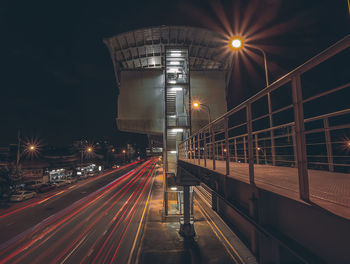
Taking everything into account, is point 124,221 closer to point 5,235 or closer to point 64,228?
point 64,228

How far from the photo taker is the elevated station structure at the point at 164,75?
20.9 metres

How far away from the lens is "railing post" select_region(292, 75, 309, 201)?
5.44ft

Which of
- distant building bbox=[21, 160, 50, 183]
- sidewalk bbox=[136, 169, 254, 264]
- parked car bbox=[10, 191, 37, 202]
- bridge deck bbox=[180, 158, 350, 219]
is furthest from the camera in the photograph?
distant building bbox=[21, 160, 50, 183]

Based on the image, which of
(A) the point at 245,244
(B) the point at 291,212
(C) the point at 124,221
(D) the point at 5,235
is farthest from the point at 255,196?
(D) the point at 5,235

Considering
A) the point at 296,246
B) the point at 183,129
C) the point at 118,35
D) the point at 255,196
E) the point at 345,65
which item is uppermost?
the point at 118,35

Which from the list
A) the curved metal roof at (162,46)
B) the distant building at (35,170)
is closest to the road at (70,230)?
the distant building at (35,170)

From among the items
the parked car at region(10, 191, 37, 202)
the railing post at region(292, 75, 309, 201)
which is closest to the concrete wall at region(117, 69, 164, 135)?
the parked car at region(10, 191, 37, 202)

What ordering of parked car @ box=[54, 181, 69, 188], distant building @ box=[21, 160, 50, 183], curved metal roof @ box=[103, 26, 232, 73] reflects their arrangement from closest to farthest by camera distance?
curved metal roof @ box=[103, 26, 232, 73], distant building @ box=[21, 160, 50, 183], parked car @ box=[54, 181, 69, 188]

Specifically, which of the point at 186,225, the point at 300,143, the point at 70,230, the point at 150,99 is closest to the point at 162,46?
the point at 150,99

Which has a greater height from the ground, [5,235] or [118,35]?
[118,35]

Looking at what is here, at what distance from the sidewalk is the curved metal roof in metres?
20.7

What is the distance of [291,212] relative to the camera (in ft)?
6.33

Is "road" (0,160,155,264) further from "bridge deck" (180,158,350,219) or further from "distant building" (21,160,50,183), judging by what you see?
"bridge deck" (180,158,350,219)

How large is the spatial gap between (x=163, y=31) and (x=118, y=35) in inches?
233
